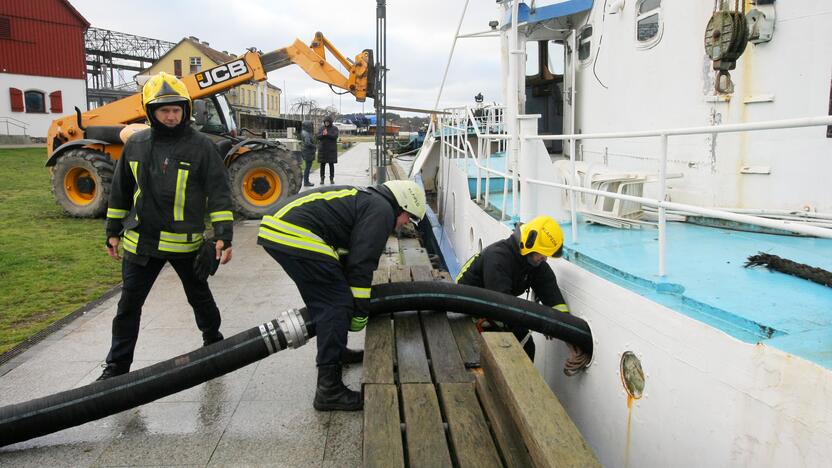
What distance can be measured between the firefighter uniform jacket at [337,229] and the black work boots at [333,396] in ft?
1.78

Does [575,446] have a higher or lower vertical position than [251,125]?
lower

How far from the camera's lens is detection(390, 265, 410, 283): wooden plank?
511 centimetres

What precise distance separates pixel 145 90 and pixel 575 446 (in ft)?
10.7

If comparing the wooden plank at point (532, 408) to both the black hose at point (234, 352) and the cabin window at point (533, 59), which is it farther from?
the cabin window at point (533, 59)

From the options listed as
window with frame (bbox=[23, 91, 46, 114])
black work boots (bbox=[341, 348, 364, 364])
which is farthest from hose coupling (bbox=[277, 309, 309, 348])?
window with frame (bbox=[23, 91, 46, 114])

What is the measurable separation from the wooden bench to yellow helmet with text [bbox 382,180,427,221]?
820 mm

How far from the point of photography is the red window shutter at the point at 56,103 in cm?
3459

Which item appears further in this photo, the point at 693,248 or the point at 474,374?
the point at 693,248

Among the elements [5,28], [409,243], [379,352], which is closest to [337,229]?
[379,352]

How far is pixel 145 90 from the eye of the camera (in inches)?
151

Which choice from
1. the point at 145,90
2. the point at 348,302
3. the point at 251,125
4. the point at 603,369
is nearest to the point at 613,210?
the point at 603,369

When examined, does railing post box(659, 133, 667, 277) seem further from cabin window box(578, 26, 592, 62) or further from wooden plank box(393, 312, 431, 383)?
cabin window box(578, 26, 592, 62)

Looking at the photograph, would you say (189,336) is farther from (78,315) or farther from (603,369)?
(603,369)

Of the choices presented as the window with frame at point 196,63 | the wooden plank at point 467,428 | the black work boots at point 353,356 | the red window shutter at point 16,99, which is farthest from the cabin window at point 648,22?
the window with frame at point 196,63
